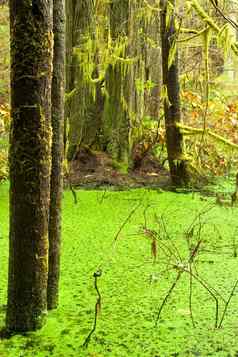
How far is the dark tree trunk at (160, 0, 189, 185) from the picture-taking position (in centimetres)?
453

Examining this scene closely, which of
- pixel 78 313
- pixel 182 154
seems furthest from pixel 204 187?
pixel 78 313

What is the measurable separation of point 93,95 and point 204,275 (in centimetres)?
291

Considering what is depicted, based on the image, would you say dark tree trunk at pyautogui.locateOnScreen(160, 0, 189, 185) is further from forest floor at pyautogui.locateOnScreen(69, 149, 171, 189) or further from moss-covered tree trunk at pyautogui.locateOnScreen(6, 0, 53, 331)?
moss-covered tree trunk at pyautogui.locateOnScreen(6, 0, 53, 331)

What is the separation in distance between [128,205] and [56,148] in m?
2.16

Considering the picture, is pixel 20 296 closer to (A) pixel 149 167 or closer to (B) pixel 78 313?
(B) pixel 78 313

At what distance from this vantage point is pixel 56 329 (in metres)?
2.01

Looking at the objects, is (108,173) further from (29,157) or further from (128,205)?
(29,157)

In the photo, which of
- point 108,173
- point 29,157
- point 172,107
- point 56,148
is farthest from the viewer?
point 108,173

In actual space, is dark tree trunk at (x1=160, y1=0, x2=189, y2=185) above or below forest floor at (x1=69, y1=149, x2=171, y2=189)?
above

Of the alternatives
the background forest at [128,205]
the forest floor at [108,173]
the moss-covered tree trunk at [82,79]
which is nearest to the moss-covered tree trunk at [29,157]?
the background forest at [128,205]

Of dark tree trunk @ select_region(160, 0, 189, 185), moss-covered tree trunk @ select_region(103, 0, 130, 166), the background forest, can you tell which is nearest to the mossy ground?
the background forest

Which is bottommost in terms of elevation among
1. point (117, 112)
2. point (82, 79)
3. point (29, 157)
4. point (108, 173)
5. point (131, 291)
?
point (131, 291)

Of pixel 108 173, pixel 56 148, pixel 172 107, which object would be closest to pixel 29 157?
pixel 56 148

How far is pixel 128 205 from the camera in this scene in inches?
164
